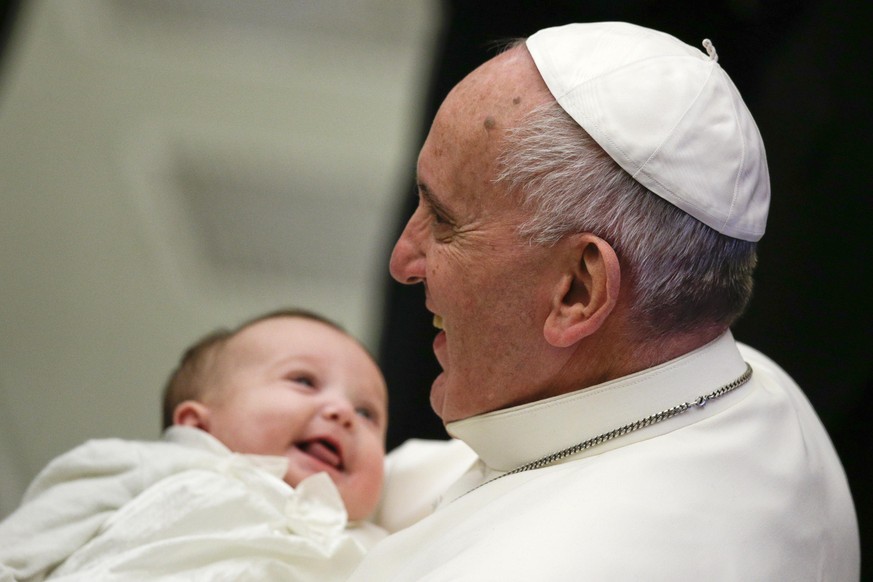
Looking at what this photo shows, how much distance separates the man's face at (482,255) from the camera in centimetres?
173

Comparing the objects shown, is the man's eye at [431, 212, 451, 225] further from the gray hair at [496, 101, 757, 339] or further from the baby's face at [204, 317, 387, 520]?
the baby's face at [204, 317, 387, 520]

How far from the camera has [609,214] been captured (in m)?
1.67

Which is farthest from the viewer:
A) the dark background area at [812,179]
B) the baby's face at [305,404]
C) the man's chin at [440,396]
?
the dark background area at [812,179]

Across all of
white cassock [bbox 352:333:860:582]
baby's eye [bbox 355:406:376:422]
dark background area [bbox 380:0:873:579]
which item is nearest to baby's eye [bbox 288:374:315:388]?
baby's eye [bbox 355:406:376:422]

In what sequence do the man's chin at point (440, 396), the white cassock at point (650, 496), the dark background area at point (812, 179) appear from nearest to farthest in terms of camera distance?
the white cassock at point (650, 496) → the man's chin at point (440, 396) → the dark background area at point (812, 179)

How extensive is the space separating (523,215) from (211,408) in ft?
3.04

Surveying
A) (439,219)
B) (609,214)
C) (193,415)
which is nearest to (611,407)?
(609,214)

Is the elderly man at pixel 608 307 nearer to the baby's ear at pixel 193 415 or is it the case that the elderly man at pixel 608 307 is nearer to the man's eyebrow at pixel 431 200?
the man's eyebrow at pixel 431 200

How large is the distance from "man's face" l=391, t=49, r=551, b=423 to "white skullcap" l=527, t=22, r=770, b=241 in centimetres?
7

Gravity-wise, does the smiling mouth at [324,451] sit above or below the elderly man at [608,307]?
below

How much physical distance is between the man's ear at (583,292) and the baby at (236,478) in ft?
1.91

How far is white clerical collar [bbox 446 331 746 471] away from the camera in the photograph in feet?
5.65

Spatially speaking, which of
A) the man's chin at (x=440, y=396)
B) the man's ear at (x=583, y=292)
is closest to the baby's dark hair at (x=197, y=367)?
the man's chin at (x=440, y=396)

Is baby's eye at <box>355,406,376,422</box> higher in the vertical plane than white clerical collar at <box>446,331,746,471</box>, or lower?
lower
